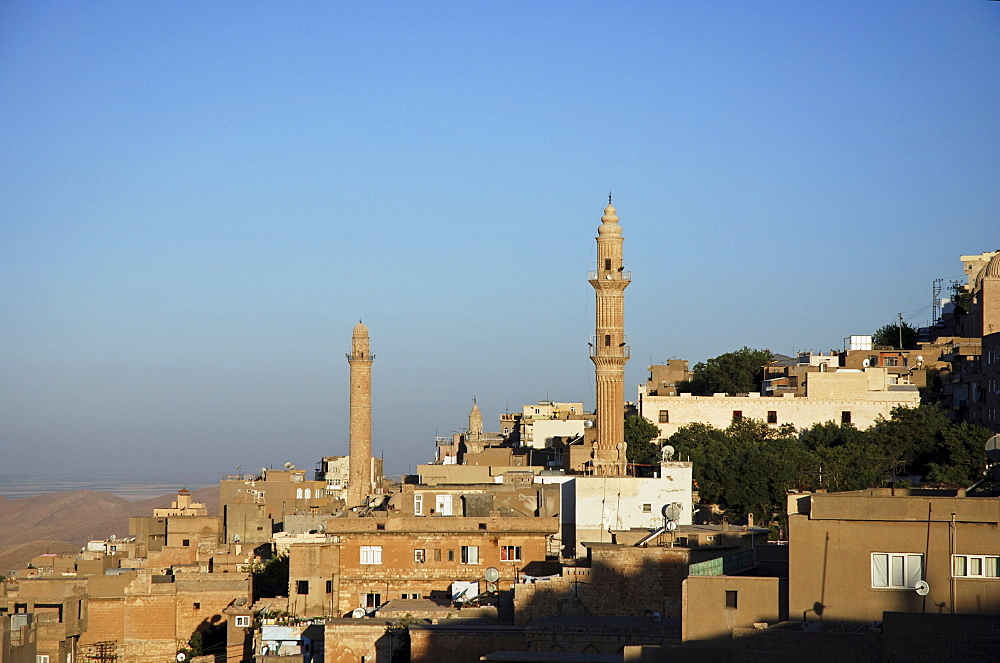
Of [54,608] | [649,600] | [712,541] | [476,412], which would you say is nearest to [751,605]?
[649,600]

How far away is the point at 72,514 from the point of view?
110 metres

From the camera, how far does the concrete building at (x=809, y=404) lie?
53438mm

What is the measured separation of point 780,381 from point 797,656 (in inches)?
1767

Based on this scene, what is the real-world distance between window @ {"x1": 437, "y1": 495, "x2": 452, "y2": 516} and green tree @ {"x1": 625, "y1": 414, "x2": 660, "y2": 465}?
584 inches

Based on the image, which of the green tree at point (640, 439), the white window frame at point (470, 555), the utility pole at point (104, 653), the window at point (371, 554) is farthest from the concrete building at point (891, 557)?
the green tree at point (640, 439)

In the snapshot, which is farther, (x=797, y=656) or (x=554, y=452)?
(x=554, y=452)

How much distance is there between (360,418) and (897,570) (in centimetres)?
5004

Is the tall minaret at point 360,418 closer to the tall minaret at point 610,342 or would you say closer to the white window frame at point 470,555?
the tall minaret at point 610,342

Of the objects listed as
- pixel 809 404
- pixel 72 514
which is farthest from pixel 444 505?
pixel 72 514

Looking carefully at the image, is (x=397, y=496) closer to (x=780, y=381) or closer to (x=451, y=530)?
(x=451, y=530)

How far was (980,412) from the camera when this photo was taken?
49.9 m

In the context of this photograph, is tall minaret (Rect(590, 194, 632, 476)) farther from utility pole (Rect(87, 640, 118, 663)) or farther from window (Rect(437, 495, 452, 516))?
utility pole (Rect(87, 640, 118, 663))

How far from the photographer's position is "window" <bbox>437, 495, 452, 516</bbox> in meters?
37.2

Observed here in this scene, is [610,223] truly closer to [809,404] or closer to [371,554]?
[809,404]
